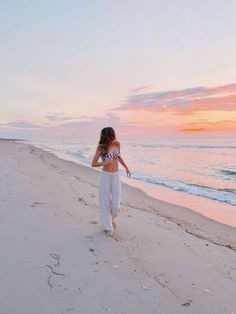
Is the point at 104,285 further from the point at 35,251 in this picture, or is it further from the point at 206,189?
the point at 206,189

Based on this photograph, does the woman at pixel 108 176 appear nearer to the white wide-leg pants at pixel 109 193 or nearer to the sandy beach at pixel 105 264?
the white wide-leg pants at pixel 109 193

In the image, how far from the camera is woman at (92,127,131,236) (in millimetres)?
6047

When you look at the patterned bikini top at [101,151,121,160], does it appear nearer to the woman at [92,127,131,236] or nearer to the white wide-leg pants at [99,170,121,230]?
the woman at [92,127,131,236]

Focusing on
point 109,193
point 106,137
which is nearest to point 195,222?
point 109,193

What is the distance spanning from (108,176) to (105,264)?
187cm

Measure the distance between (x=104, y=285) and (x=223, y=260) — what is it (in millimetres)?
2197

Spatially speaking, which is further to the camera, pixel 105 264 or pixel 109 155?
pixel 109 155

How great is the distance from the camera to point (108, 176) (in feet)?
20.3

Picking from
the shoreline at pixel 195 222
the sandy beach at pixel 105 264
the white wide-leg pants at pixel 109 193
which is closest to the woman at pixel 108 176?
the white wide-leg pants at pixel 109 193

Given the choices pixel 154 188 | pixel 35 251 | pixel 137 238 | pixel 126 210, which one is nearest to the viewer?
pixel 35 251

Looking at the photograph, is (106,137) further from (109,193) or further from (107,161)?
(109,193)

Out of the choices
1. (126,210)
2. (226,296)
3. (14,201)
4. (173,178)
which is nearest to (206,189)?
(173,178)

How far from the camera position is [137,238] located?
5.98m

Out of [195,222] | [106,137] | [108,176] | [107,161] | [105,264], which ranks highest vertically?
[106,137]
